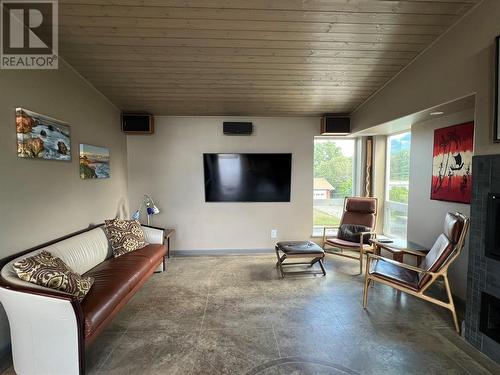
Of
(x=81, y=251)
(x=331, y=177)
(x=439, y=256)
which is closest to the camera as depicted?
(x=439, y=256)

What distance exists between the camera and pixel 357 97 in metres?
3.93

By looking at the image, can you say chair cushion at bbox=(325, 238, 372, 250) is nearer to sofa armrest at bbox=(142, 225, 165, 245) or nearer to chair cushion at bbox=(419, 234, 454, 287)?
chair cushion at bbox=(419, 234, 454, 287)

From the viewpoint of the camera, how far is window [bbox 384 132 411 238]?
4320 mm

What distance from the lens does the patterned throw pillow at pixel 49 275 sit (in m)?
1.85

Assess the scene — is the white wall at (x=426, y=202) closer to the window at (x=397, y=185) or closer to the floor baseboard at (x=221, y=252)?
the window at (x=397, y=185)

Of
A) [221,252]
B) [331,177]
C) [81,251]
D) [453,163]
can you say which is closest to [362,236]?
[453,163]

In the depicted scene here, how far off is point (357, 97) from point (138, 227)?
3.75 meters

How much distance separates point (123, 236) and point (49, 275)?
1.47 meters

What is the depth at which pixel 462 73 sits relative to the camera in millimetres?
2291

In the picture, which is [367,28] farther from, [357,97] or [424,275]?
[424,275]

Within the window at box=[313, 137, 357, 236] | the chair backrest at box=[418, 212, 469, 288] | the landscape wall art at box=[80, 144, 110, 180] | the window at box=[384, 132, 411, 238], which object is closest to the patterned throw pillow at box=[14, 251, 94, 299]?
the landscape wall art at box=[80, 144, 110, 180]

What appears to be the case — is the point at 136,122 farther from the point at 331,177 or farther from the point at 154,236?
the point at 331,177

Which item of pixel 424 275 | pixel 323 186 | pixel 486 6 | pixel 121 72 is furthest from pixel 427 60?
pixel 121 72

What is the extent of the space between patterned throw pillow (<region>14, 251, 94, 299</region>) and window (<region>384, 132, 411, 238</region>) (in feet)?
14.8
